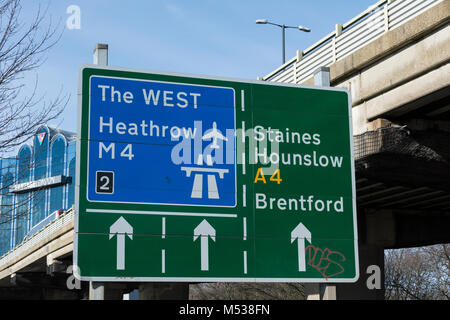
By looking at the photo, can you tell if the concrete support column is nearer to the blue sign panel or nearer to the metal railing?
the metal railing

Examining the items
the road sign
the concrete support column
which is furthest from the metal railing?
the concrete support column

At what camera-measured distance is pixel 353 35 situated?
18.6 metres

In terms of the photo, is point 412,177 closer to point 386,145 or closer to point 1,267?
point 386,145

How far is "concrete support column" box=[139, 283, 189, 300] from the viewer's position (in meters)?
48.4

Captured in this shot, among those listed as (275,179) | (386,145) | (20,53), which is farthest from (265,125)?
(386,145)

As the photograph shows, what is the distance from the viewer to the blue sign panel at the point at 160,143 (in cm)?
959

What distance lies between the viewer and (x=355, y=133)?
19.5 meters

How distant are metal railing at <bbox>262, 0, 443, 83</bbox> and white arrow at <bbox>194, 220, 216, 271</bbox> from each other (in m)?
8.12

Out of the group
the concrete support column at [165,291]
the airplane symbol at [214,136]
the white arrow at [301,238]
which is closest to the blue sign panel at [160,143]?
the airplane symbol at [214,136]

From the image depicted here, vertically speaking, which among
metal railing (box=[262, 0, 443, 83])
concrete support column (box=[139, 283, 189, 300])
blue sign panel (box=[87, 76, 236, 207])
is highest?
metal railing (box=[262, 0, 443, 83])

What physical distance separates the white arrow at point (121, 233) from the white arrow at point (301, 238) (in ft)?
7.65

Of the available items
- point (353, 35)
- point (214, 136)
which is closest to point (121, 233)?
point (214, 136)

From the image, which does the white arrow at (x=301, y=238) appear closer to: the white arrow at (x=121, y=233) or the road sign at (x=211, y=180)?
the road sign at (x=211, y=180)

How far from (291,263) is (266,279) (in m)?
0.44
